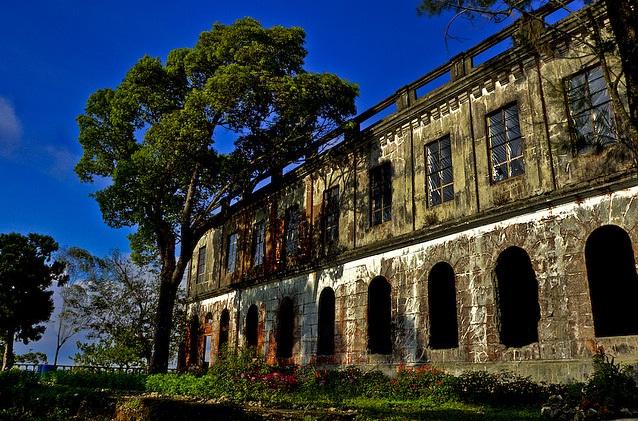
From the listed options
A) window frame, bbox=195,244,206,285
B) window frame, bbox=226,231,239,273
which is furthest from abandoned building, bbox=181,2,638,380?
window frame, bbox=195,244,206,285

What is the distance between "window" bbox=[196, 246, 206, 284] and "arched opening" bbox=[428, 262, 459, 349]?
16700mm

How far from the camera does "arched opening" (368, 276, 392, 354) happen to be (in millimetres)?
14922

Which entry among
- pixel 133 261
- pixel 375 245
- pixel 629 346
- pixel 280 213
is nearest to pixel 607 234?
pixel 629 346

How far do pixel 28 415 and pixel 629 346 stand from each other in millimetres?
10651

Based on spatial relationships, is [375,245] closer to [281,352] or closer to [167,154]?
[281,352]

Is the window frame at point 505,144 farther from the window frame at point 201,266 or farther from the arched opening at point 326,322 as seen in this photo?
the window frame at point 201,266

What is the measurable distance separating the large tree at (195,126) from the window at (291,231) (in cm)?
191

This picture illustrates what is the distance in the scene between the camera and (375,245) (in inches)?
594

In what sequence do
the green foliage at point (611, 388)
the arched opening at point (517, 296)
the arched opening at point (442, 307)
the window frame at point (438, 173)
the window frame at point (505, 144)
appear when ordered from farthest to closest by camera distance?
the window frame at point (438, 173), the arched opening at point (442, 307), the window frame at point (505, 144), the arched opening at point (517, 296), the green foliage at point (611, 388)

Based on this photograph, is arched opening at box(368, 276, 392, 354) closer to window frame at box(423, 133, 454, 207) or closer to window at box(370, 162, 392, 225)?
window at box(370, 162, 392, 225)

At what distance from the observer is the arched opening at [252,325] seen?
21403mm

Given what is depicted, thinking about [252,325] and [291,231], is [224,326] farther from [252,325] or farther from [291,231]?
[291,231]

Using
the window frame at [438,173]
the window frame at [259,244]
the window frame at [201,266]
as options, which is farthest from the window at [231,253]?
the window frame at [438,173]

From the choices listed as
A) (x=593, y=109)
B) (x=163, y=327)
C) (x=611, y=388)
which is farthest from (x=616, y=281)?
(x=163, y=327)
